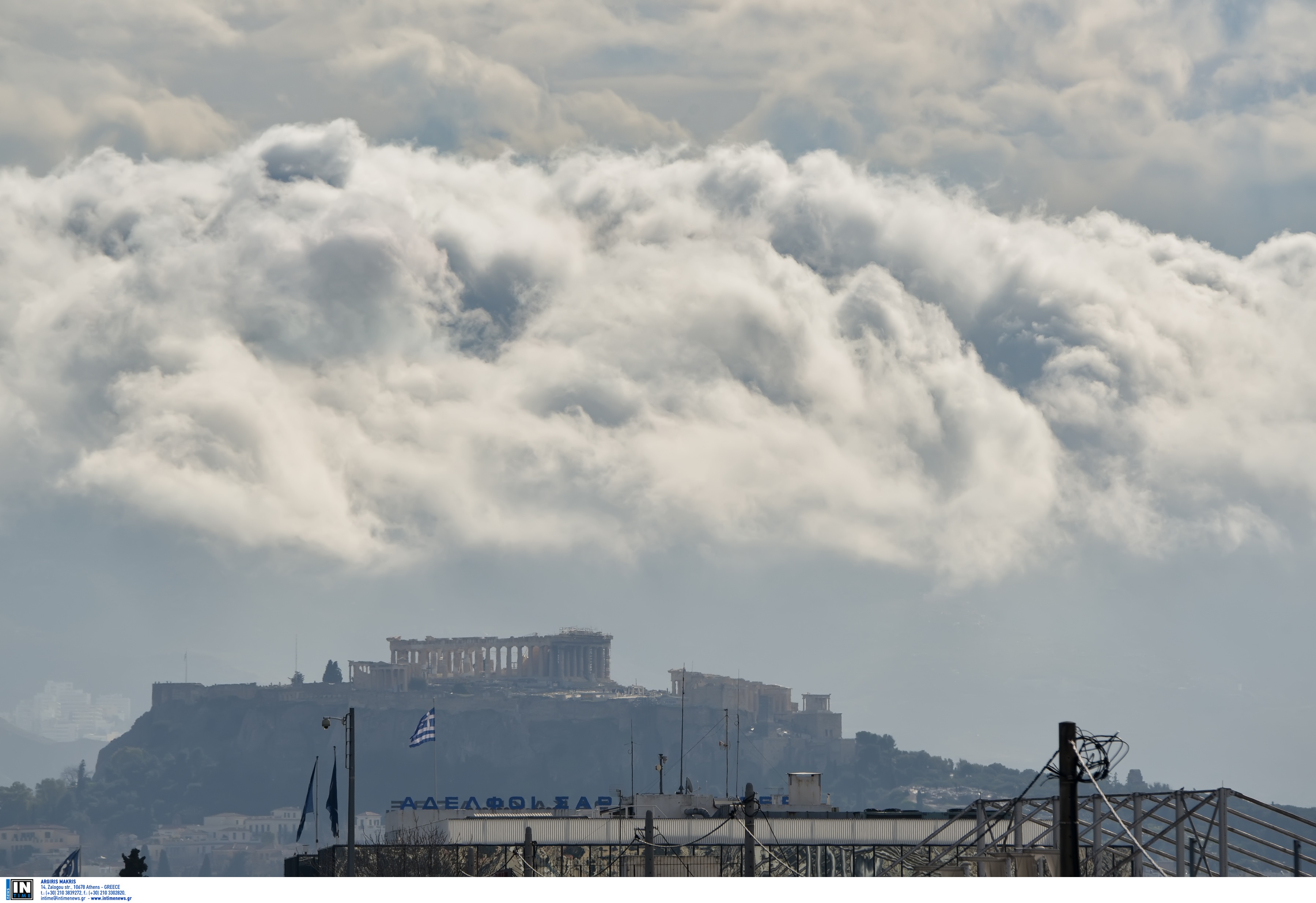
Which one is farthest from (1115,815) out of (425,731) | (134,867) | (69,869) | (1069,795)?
(425,731)

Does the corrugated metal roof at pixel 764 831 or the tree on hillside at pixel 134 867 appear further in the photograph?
the corrugated metal roof at pixel 764 831

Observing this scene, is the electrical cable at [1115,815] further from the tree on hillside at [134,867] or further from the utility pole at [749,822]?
the tree on hillside at [134,867]

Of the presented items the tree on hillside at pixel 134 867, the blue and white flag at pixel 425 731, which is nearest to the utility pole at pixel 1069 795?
the tree on hillside at pixel 134 867

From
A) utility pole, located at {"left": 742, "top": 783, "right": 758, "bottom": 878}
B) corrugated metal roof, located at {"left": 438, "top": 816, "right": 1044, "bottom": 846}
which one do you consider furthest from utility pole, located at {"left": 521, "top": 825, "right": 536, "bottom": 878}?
corrugated metal roof, located at {"left": 438, "top": 816, "right": 1044, "bottom": 846}

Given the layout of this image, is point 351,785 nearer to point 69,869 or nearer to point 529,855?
point 529,855

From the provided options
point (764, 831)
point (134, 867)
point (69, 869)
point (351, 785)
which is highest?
point (351, 785)
